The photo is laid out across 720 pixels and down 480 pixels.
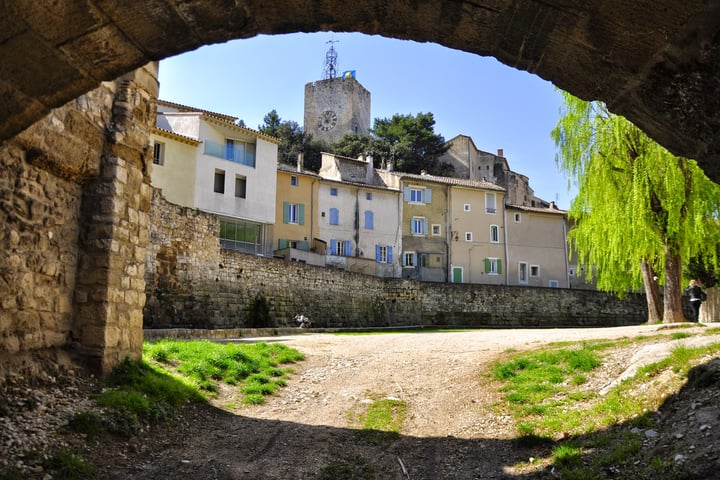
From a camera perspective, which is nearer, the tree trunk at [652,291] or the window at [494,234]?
the tree trunk at [652,291]

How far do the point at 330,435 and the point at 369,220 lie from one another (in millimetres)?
35419

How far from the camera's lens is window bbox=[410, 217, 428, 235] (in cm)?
4375

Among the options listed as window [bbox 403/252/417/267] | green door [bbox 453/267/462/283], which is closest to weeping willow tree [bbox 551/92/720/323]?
window [bbox 403/252/417/267]

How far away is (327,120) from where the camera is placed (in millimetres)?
74562

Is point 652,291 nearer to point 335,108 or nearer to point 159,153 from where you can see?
point 159,153

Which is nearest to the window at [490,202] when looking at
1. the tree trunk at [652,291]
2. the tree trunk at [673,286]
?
the tree trunk at [652,291]

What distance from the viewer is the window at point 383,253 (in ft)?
138

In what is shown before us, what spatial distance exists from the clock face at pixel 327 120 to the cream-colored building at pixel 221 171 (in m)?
39.8

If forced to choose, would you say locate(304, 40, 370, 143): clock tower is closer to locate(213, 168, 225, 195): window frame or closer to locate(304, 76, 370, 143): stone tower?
locate(304, 76, 370, 143): stone tower

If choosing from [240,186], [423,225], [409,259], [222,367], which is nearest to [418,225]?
[423,225]

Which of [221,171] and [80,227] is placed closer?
[80,227]

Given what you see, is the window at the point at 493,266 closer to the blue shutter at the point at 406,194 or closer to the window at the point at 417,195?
the window at the point at 417,195

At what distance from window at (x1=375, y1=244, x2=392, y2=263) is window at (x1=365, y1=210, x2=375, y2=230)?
58.5 inches

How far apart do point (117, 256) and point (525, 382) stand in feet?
18.8
